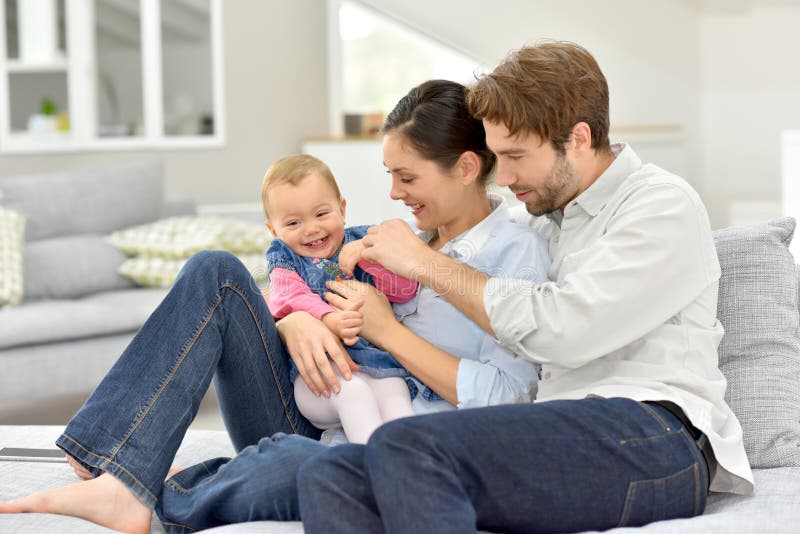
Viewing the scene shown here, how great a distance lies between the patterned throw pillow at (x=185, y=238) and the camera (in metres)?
4.28

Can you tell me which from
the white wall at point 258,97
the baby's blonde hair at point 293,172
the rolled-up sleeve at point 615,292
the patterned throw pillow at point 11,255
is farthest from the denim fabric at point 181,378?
the white wall at point 258,97

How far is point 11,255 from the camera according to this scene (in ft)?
12.8

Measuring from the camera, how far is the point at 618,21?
251 inches

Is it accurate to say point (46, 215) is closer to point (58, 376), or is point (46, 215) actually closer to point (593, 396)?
point (58, 376)

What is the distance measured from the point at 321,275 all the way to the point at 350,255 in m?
0.12

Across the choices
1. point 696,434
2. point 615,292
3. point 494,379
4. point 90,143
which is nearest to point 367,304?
point 494,379

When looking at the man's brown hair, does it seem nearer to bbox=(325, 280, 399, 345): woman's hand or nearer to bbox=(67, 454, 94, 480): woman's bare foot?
bbox=(325, 280, 399, 345): woman's hand

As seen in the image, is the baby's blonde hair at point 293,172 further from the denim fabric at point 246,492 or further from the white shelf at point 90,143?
the white shelf at point 90,143

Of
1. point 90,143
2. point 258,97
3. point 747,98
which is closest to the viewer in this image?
point 90,143

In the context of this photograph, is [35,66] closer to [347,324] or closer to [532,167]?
[347,324]

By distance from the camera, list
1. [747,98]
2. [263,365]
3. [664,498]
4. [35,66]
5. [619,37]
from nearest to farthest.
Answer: [664,498] → [263,365] → [35,66] → [619,37] → [747,98]

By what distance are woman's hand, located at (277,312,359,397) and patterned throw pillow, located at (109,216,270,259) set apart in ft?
7.78

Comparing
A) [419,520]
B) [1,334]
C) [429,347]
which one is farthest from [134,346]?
[1,334]

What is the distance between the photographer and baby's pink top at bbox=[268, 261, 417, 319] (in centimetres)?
196
